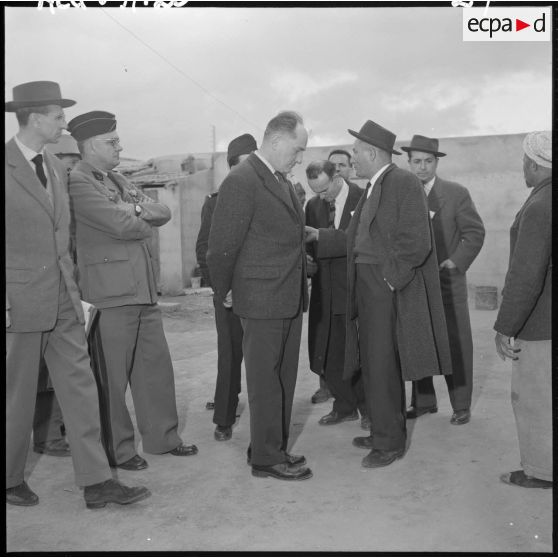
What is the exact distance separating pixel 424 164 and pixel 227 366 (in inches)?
85.6

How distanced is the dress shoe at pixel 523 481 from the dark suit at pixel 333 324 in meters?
1.40

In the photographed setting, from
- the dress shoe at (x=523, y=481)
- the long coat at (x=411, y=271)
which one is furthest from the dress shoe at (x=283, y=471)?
the dress shoe at (x=523, y=481)

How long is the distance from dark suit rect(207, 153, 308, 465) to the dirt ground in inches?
16.0

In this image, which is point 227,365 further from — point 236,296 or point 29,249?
point 29,249

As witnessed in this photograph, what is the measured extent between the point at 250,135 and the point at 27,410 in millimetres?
2569

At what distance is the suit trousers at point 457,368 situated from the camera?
502 centimetres

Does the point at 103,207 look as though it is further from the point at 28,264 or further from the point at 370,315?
the point at 370,315

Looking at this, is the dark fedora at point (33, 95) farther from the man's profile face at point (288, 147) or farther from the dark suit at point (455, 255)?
the dark suit at point (455, 255)

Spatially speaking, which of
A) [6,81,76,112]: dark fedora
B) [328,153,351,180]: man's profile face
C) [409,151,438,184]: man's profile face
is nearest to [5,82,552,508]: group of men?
[6,81,76,112]: dark fedora

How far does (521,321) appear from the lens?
3545 millimetres

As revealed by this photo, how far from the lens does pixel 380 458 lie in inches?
165

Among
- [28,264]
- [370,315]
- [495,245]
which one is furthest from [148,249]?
[495,245]

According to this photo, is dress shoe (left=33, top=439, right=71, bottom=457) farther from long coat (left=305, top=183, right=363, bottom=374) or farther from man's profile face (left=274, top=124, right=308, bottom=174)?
man's profile face (left=274, top=124, right=308, bottom=174)

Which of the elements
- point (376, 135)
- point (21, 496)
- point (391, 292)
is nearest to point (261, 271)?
point (391, 292)
